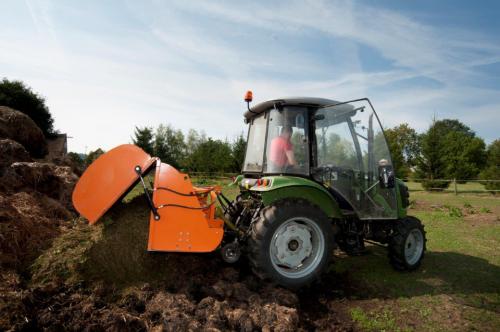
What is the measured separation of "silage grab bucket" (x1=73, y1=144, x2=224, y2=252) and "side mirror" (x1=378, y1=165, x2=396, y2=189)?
7.41ft

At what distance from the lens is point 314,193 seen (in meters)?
4.20

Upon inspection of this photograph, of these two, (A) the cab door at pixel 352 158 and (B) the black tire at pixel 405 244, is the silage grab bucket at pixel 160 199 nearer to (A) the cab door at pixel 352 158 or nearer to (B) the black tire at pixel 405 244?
(A) the cab door at pixel 352 158

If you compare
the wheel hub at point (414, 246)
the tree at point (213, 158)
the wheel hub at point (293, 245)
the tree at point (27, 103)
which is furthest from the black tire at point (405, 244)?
the tree at point (213, 158)

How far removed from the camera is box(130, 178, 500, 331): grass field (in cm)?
353

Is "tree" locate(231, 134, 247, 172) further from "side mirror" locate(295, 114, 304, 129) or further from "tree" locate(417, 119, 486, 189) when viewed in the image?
"side mirror" locate(295, 114, 304, 129)

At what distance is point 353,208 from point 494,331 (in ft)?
6.24

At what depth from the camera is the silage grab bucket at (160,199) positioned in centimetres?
344

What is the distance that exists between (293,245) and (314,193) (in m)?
0.70

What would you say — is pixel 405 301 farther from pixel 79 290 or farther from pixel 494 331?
pixel 79 290

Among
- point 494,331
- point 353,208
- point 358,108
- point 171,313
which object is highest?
point 358,108

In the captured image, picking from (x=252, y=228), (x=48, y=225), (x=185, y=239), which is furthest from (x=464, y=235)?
(x=48, y=225)

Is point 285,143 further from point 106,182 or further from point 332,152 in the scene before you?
point 106,182

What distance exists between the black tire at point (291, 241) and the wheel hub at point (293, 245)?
0.01 metres

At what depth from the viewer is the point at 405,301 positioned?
3990mm
